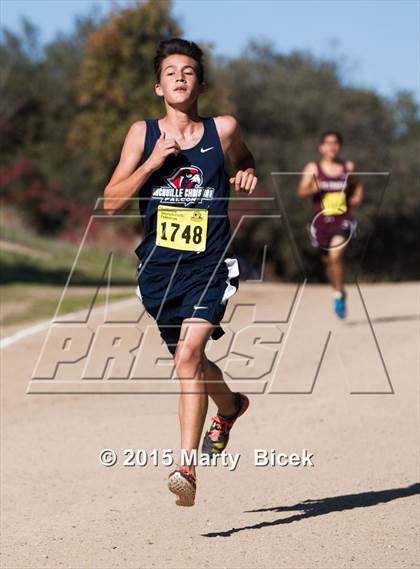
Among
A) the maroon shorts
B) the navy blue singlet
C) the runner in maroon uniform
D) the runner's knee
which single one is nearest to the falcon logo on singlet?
the navy blue singlet

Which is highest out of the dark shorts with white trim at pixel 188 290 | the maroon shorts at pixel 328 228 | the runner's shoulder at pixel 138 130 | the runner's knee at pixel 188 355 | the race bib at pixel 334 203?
the runner's shoulder at pixel 138 130

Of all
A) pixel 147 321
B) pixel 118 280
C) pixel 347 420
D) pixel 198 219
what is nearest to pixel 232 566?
pixel 198 219

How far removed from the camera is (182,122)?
6184mm

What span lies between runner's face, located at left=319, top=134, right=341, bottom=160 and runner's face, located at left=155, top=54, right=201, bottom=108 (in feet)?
25.4

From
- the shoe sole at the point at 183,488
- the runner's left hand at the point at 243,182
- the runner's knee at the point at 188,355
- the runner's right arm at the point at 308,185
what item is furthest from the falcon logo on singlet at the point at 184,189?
the runner's right arm at the point at 308,185

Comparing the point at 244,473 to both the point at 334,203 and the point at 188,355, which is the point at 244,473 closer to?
the point at 188,355

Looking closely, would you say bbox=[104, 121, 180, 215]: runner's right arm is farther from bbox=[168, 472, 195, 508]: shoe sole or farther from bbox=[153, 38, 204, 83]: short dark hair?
bbox=[168, 472, 195, 508]: shoe sole

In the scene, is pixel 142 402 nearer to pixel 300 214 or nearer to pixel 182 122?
pixel 182 122

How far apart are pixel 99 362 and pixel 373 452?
14.2 ft

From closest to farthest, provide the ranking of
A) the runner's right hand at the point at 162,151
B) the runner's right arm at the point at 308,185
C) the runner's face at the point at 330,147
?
the runner's right hand at the point at 162,151, the runner's right arm at the point at 308,185, the runner's face at the point at 330,147

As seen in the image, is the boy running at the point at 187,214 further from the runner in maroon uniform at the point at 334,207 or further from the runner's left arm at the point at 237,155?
the runner in maroon uniform at the point at 334,207

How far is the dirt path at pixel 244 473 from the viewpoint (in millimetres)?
5906

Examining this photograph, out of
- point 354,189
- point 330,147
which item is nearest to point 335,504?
point 354,189

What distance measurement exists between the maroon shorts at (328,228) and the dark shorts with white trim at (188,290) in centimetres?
751
